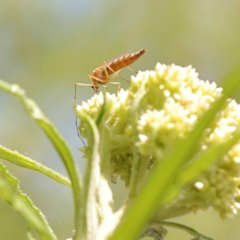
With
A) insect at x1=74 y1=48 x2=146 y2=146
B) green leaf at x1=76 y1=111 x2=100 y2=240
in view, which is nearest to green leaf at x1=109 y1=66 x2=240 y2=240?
green leaf at x1=76 y1=111 x2=100 y2=240

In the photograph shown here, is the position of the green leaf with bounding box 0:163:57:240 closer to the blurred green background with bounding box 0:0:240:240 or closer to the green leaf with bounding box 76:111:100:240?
the green leaf with bounding box 76:111:100:240

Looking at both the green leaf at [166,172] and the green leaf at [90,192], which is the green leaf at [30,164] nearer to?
the green leaf at [90,192]

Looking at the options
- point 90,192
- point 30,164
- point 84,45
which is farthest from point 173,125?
point 84,45

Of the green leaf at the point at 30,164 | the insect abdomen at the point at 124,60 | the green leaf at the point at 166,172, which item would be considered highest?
the insect abdomen at the point at 124,60

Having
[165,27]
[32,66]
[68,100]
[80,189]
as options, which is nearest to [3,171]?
[80,189]

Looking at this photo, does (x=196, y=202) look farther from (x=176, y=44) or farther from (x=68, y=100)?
(x=176, y=44)

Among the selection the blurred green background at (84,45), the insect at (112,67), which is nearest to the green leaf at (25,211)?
the insect at (112,67)

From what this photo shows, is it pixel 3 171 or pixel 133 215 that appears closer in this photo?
pixel 133 215

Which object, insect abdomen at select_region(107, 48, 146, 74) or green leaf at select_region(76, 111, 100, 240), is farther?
insect abdomen at select_region(107, 48, 146, 74)

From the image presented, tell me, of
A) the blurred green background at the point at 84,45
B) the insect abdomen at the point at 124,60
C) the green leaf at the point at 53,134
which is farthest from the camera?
the blurred green background at the point at 84,45
